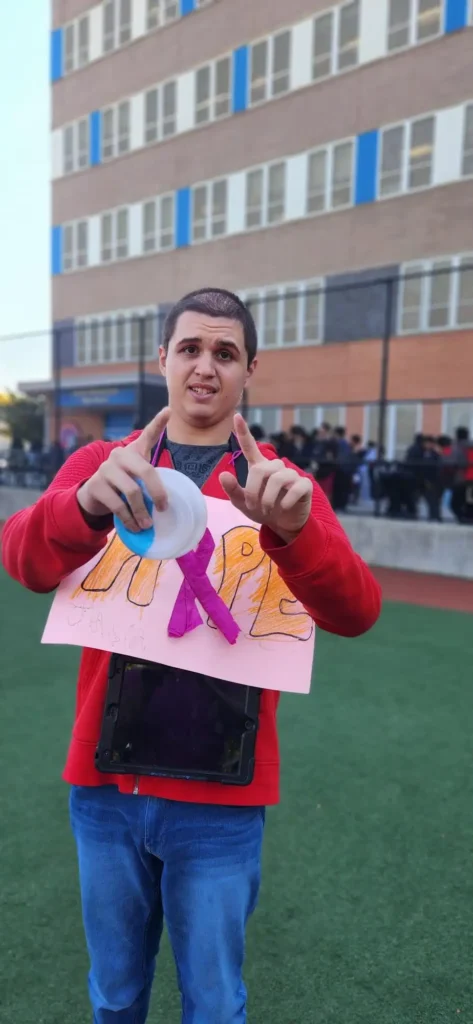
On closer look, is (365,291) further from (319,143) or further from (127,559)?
(127,559)

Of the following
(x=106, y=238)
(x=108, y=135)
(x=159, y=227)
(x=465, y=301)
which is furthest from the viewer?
(x=106, y=238)

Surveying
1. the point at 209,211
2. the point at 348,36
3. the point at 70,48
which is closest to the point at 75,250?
the point at 209,211

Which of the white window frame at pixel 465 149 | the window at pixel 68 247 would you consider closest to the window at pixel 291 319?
the white window frame at pixel 465 149

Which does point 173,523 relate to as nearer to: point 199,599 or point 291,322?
point 199,599

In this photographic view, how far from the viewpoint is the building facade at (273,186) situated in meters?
16.3

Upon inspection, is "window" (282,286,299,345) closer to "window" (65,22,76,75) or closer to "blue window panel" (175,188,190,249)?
"blue window panel" (175,188,190,249)

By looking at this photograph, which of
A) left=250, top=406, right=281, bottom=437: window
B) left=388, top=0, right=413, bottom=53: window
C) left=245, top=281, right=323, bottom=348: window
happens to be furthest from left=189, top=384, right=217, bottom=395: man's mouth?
left=388, top=0, right=413, bottom=53: window

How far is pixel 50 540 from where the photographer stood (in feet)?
4.05

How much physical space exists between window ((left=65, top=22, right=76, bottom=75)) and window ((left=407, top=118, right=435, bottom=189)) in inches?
556

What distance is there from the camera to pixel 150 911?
4.75 feet

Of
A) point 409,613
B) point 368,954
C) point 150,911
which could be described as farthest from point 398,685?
point 150,911

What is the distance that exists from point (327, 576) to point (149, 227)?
77.7ft

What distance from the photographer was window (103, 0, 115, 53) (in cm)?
2308

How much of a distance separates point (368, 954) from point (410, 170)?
18130 millimetres
